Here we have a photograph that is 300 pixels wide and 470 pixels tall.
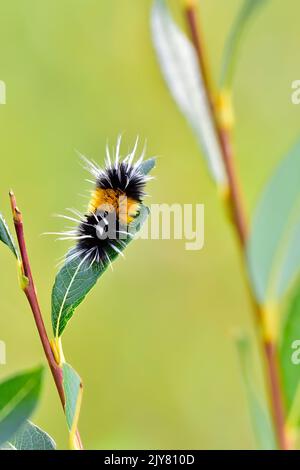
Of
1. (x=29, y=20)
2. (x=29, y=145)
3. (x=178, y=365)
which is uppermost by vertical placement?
(x=29, y=20)

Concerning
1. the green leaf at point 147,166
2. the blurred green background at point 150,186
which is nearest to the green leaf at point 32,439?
the green leaf at point 147,166

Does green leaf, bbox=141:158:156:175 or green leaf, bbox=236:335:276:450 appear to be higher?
green leaf, bbox=141:158:156:175

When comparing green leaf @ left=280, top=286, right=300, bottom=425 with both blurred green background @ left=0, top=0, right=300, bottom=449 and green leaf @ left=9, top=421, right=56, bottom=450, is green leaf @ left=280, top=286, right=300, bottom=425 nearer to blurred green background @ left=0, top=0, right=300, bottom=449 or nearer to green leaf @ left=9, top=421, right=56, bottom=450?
green leaf @ left=9, top=421, right=56, bottom=450

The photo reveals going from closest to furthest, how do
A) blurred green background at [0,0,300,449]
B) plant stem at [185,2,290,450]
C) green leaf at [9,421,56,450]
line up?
plant stem at [185,2,290,450]
green leaf at [9,421,56,450]
blurred green background at [0,0,300,449]

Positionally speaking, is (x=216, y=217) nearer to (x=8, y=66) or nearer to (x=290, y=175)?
(x=8, y=66)

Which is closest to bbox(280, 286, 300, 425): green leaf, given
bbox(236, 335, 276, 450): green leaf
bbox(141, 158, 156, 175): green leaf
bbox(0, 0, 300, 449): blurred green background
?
bbox(236, 335, 276, 450): green leaf

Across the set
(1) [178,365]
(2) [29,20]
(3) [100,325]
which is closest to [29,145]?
(2) [29,20]

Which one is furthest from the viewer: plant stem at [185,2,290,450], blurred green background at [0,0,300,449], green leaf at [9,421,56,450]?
blurred green background at [0,0,300,449]
